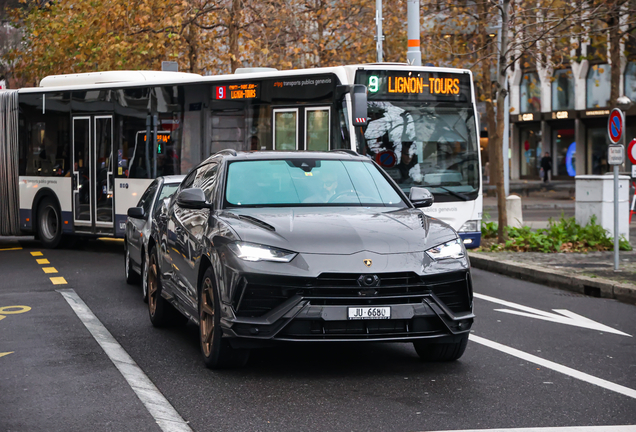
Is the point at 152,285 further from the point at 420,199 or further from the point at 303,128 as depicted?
the point at 303,128

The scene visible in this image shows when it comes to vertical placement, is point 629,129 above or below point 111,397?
above

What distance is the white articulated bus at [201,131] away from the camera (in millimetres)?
14023

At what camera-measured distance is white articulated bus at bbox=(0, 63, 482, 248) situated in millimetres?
14023

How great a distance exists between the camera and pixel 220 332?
21.8 feet

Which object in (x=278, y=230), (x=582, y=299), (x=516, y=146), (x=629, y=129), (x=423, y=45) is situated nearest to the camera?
(x=278, y=230)

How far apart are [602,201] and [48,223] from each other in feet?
34.4

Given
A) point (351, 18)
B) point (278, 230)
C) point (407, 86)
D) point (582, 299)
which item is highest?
point (351, 18)

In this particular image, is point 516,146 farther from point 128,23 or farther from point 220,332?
point 220,332

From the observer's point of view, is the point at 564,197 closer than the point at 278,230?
No

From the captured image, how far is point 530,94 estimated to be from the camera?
179ft

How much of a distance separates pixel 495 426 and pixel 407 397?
86 cm

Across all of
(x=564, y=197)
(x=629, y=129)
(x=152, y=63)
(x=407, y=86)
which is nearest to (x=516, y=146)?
(x=629, y=129)

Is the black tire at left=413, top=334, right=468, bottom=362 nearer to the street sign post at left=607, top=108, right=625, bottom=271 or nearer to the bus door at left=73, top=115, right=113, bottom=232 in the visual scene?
the street sign post at left=607, top=108, right=625, bottom=271

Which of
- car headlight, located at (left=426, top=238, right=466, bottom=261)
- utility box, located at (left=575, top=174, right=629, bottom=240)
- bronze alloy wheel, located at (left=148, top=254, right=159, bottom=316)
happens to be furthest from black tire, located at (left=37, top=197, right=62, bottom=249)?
car headlight, located at (left=426, top=238, right=466, bottom=261)
